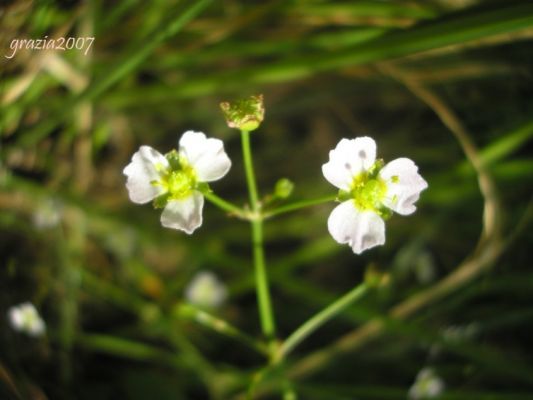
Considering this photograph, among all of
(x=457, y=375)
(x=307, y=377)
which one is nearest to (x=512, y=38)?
(x=457, y=375)

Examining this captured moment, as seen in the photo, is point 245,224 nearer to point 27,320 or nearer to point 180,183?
point 27,320

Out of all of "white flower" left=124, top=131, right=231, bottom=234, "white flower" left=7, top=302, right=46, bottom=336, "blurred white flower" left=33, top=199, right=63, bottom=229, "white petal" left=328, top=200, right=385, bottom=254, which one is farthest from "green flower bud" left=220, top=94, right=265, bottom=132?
"blurred white flower" left=33, top=199, right=63, bottom=229

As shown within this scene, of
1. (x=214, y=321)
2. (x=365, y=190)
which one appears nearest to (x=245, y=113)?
(x=365, y=190)

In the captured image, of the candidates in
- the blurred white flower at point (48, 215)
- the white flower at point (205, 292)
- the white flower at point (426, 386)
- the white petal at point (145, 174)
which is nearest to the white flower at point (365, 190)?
the white petal at point (145, 174)

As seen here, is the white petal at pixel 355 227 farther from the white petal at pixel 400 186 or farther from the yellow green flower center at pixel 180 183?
the yellow green flower center at pixel 180 183

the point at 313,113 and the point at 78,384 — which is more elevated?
the point at 313,113

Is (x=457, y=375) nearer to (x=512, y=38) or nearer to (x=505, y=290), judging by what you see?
(x=505, y=290)

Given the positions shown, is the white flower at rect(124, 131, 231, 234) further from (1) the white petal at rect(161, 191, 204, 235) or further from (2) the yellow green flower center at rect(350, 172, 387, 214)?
(2) the yellow green flower center at rect(350, 172, 387, 214)
